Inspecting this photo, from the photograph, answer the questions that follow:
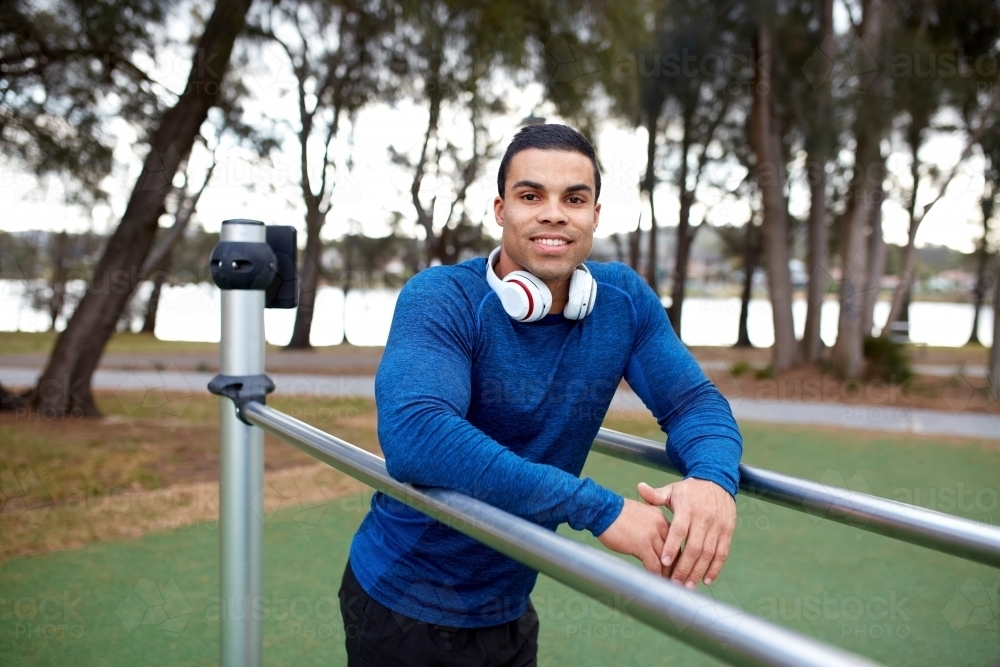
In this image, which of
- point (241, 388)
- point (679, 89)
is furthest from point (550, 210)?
point (679, 89)

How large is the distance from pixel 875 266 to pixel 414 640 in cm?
1044

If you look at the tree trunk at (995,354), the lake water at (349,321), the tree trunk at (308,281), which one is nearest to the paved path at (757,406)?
the tree trunk at (995,354)

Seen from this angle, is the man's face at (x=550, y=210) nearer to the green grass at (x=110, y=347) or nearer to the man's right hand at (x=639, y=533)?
the man's right hand at (x=639, y=533)

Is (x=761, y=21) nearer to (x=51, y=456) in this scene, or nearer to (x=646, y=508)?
(x=51, y=456)

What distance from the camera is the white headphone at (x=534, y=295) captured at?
137 cm

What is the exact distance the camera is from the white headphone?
4.48ft

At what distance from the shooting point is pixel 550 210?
1.38 meters

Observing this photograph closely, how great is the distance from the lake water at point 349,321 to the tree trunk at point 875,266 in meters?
7.94

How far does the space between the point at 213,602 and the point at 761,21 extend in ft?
29.5

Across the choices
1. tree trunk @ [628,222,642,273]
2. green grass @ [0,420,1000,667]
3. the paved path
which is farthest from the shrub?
tree trunk @ [628,222,642,273]

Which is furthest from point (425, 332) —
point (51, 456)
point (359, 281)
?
point (359, 281)

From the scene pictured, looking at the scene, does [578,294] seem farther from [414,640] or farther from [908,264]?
[908,264]

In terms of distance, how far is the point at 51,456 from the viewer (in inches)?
204

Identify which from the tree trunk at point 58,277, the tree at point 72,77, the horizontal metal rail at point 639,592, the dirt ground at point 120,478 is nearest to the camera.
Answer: the horizontal metal rail at point 639,592
